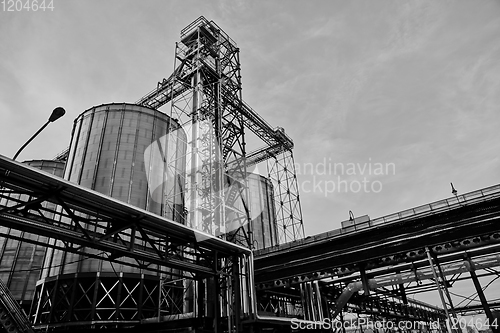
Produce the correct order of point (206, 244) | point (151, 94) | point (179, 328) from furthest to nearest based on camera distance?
point (151, 94) → point (179, 328) → point (206, 244)

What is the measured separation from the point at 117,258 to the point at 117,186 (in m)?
7.80

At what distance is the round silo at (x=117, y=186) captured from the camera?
23000mm

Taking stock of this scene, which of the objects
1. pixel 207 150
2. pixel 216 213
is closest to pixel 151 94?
pixel 207 150

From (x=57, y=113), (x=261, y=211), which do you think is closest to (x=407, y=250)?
(x=57, y=113)

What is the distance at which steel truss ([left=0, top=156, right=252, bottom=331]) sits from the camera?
12.1 meters

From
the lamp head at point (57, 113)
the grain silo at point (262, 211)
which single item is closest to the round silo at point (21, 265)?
the grain silo at point (262, 211)

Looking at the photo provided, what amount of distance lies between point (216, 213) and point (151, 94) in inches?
862

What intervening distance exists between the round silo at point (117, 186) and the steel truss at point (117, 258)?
88mm

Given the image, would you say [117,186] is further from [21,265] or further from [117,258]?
[21,265]

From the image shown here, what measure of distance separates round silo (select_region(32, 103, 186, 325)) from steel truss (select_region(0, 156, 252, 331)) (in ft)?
0.29

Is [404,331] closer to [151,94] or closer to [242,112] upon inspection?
[242,112]

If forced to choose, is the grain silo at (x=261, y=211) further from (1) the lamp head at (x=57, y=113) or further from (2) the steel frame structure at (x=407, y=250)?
→ (1) the lamp head at (x=57, y=113)

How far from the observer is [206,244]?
17.8 meters

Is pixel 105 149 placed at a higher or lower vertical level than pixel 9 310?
higher
